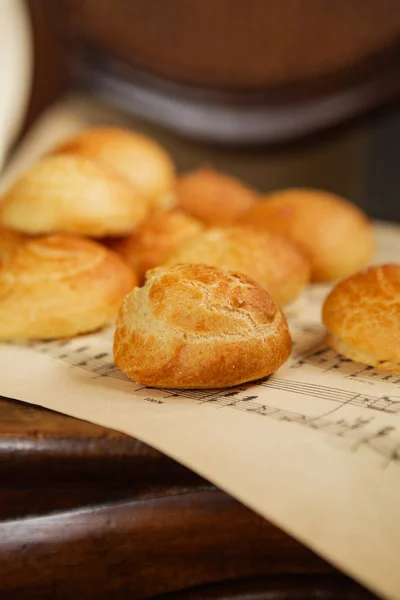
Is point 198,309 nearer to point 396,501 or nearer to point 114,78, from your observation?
point 396,501

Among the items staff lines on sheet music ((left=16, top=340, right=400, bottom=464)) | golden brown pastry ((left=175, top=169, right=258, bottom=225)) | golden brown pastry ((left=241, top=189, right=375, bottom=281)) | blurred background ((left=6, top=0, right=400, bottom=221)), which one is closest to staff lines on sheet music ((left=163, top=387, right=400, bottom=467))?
staff lines on sheet music ((left=16, top=340, right=400, bottom=464))

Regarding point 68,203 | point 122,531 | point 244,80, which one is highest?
point 244,80

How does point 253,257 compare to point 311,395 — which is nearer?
point 311,395

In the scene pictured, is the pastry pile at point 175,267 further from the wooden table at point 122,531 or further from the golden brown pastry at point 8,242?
the wooden table at point 122,531

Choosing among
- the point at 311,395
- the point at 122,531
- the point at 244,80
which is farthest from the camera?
the point at 244,80

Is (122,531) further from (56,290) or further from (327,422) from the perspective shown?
(56,290)

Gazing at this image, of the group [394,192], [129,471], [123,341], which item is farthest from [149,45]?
[129,471]

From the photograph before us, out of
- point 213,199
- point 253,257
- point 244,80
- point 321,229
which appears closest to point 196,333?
point 253,257
